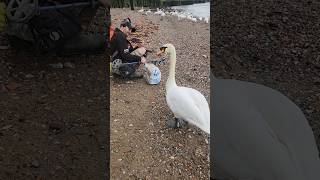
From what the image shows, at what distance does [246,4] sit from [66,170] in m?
1.34

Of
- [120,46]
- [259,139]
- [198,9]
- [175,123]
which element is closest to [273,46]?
[198,9]

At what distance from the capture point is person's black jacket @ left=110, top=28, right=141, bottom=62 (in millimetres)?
1494

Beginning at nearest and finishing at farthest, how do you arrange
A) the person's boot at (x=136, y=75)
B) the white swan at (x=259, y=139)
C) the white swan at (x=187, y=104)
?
the white swan at (x=259, y=139) < the white swan at (x=187, y=104) < the person's boot at (x=136, y=75)

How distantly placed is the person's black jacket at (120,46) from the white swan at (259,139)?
0.30 m

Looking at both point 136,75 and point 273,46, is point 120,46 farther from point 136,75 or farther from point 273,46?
point 273,46

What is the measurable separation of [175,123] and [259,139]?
0.95 feet

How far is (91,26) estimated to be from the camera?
6.29 ft

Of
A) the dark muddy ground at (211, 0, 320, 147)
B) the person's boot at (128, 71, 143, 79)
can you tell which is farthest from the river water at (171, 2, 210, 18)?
the person's boot at (128, 71, 143, 79)

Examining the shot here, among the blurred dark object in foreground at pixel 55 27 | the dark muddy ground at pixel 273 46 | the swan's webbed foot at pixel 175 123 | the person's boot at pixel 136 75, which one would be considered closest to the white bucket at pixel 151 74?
the person's boot at pixel 136 75

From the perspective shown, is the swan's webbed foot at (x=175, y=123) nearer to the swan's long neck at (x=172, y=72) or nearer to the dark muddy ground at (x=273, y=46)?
the swan's long neck at (x=172, y=72)

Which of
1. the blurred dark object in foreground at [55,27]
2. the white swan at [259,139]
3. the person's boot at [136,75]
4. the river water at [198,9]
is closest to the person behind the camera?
the white swan at [259,139]

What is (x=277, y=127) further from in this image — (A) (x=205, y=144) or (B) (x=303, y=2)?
(B) (x=303, y=2)

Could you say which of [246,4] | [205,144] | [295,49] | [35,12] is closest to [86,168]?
[205,144]

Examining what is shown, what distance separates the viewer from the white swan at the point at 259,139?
108 cm
